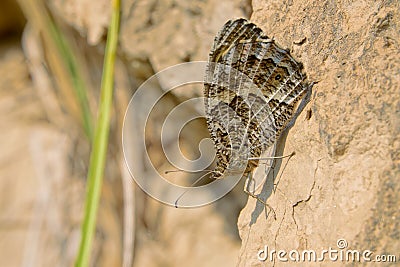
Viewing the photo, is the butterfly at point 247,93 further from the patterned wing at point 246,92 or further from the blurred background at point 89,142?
the blurred background at point 89,142

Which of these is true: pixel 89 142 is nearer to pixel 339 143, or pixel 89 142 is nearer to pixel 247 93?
pixel 247 93

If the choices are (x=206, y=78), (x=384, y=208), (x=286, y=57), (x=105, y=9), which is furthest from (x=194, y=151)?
(x=384, y=208)

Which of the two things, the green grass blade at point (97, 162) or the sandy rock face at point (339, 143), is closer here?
the sandy rock face at point (339, 143)
